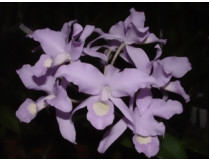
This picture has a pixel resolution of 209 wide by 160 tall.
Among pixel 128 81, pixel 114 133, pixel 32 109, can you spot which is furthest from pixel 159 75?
pixel 32 109

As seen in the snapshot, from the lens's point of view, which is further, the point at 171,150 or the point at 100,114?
the point at 171,150

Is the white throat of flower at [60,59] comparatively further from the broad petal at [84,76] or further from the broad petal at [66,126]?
the broad petal at [66,126]

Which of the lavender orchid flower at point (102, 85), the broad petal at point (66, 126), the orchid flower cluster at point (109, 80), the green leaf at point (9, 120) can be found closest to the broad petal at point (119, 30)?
the orchid flower cluster at point (109, 80)

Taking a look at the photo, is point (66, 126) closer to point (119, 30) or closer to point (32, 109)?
point (32, 109)

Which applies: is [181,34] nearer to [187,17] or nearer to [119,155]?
[187,17]

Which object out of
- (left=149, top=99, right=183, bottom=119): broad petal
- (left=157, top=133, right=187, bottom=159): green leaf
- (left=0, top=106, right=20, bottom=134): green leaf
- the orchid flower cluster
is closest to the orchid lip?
the orchid flower cluster

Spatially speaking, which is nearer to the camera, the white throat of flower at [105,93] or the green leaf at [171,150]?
the white throat of flower at [105,93]
